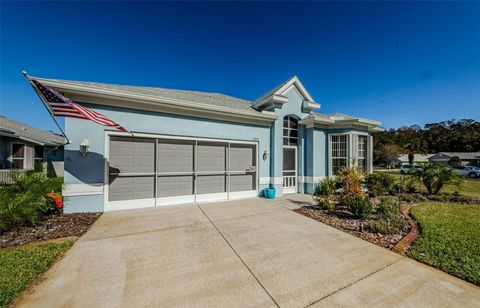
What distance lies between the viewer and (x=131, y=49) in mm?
9336

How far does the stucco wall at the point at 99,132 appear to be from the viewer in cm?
583

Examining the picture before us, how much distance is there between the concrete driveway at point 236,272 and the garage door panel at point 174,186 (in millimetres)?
2206

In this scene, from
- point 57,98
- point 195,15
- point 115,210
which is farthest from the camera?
point 195,15

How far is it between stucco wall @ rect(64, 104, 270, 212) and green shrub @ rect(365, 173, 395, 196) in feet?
28.3

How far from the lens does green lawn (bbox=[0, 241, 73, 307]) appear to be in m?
2.49

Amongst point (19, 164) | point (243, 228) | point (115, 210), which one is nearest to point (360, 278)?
point (243, 228)

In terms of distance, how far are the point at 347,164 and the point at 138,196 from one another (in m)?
10.5

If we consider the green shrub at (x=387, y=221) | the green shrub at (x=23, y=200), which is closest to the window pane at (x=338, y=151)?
the green shrub at (x=387, y=221)

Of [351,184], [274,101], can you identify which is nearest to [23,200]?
[274,101]

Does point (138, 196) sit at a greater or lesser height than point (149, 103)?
lesser

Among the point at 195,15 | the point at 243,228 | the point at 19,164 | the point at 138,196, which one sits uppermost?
the point at 195,15

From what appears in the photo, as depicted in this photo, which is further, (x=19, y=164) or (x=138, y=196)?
(x=19, y=164)

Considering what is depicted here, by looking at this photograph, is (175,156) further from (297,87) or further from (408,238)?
(408,238)

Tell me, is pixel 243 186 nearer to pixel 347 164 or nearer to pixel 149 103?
pixel 149 103
